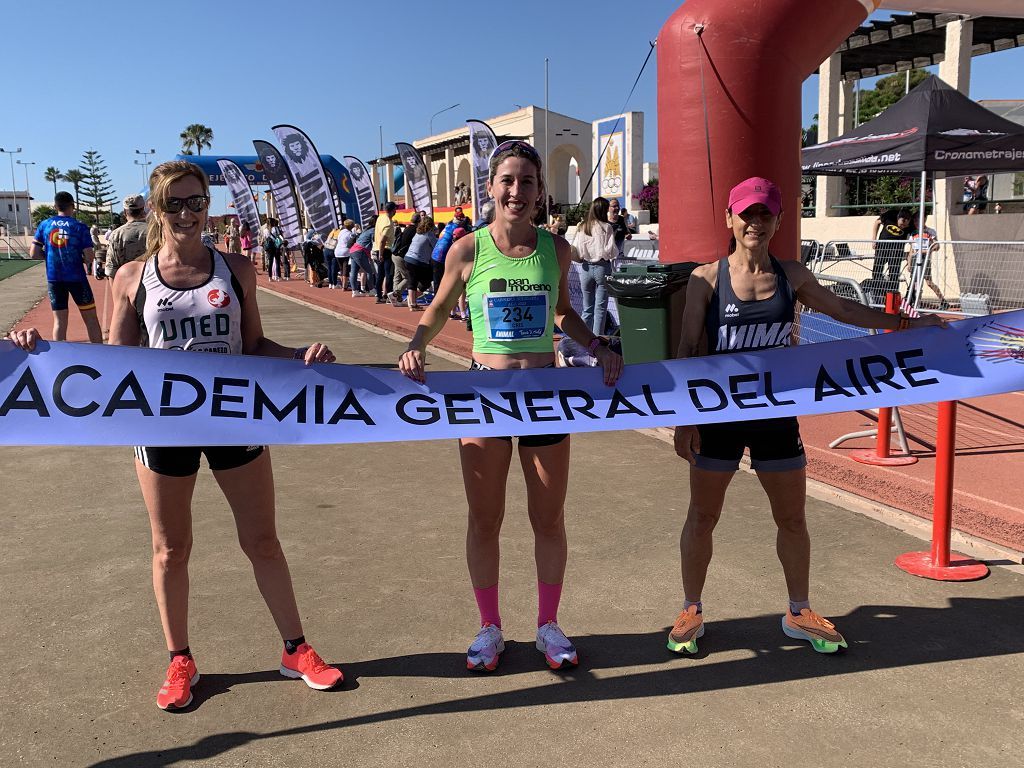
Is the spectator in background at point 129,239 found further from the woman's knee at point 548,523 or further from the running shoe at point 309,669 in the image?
the woman's knee at point 548,523

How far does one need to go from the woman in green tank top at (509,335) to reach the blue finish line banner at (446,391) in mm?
94

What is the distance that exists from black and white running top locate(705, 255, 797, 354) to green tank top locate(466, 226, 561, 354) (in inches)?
25.8

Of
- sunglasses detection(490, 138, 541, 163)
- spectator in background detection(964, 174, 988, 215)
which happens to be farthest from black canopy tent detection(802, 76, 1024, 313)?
sunglasses detection(490, 138, 541, 163)

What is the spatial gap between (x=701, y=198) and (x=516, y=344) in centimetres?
461

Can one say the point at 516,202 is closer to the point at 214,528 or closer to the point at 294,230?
the point at 214,528

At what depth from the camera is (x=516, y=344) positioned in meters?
3.38

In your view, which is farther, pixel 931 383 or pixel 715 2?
pixel 715 2

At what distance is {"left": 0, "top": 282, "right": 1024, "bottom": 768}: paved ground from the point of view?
2941 mm

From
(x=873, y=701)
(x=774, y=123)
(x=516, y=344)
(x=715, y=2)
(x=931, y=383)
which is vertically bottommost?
(x=873, y=701)

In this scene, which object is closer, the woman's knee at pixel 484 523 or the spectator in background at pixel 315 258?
the woman's knee at pixel 484 523

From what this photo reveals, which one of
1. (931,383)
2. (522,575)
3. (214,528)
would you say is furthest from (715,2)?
(214,528)

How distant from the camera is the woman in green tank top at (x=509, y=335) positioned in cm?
329

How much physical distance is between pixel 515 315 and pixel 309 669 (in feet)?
5.35

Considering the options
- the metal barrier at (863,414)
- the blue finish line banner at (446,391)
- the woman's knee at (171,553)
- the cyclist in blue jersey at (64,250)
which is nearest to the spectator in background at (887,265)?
the metal barrier at (863,414)
